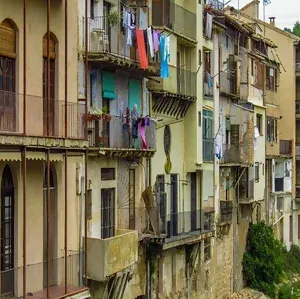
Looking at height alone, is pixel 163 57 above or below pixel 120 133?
above

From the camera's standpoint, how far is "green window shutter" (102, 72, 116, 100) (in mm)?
25234

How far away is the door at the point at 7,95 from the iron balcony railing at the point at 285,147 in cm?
3291

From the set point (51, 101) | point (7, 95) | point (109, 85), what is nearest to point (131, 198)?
point (109, 85)

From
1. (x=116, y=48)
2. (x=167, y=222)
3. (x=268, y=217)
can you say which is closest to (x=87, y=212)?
(x=116, y=48)

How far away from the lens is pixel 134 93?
27500mm

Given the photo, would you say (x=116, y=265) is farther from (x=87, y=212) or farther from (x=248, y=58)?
(x=248, y=58)

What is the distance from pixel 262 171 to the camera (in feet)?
147

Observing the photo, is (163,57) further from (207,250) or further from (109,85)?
(207,250)

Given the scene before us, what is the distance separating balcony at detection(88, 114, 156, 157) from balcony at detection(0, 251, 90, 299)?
3364 millimetres

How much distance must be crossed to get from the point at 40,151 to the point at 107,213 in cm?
663

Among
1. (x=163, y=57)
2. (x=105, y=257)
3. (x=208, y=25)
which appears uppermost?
(x=208, y=25)

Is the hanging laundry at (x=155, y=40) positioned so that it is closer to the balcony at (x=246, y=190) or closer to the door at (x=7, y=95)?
the door at (x=7, y=95)

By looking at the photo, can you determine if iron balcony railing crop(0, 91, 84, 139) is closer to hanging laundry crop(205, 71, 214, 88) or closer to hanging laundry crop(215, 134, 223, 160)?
hanging laundry crop(205, 71, 214, 88)

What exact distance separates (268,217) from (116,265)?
82.3 feet
